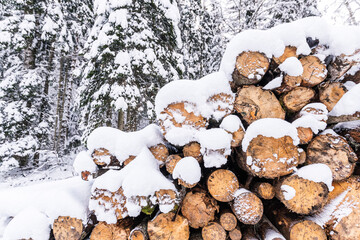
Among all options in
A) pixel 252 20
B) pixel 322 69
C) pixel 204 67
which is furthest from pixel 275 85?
pixel 204 67

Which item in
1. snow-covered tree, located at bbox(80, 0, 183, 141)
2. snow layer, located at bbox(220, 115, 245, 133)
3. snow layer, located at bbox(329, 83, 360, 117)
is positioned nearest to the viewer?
snow layer, located at bbox(329, 83, 360, 117)

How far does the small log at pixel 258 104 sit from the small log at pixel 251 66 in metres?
0.10

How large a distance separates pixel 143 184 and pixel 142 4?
605 cm

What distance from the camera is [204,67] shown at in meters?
12.4

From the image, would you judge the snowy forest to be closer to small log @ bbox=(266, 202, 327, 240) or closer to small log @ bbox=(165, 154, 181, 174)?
small log @ bbox=(165, 154, 181, 174)

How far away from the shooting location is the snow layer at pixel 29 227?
1.17 meters

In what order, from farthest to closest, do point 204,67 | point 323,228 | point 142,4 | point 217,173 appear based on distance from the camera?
point 204,67
point 142,4
point 217,173
point 323,228

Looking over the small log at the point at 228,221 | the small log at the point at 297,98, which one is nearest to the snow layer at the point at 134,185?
the small log at the point at 228,221

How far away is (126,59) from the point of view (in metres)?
5.16

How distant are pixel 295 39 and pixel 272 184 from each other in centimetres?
108

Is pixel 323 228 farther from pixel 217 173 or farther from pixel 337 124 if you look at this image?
pixel 337 124

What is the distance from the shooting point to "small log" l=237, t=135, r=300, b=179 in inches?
39.8

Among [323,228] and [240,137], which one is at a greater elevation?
[240,137]

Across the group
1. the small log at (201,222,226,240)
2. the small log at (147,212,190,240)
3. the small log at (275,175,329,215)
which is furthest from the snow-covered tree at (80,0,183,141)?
the small log at (275,175,329,215)
